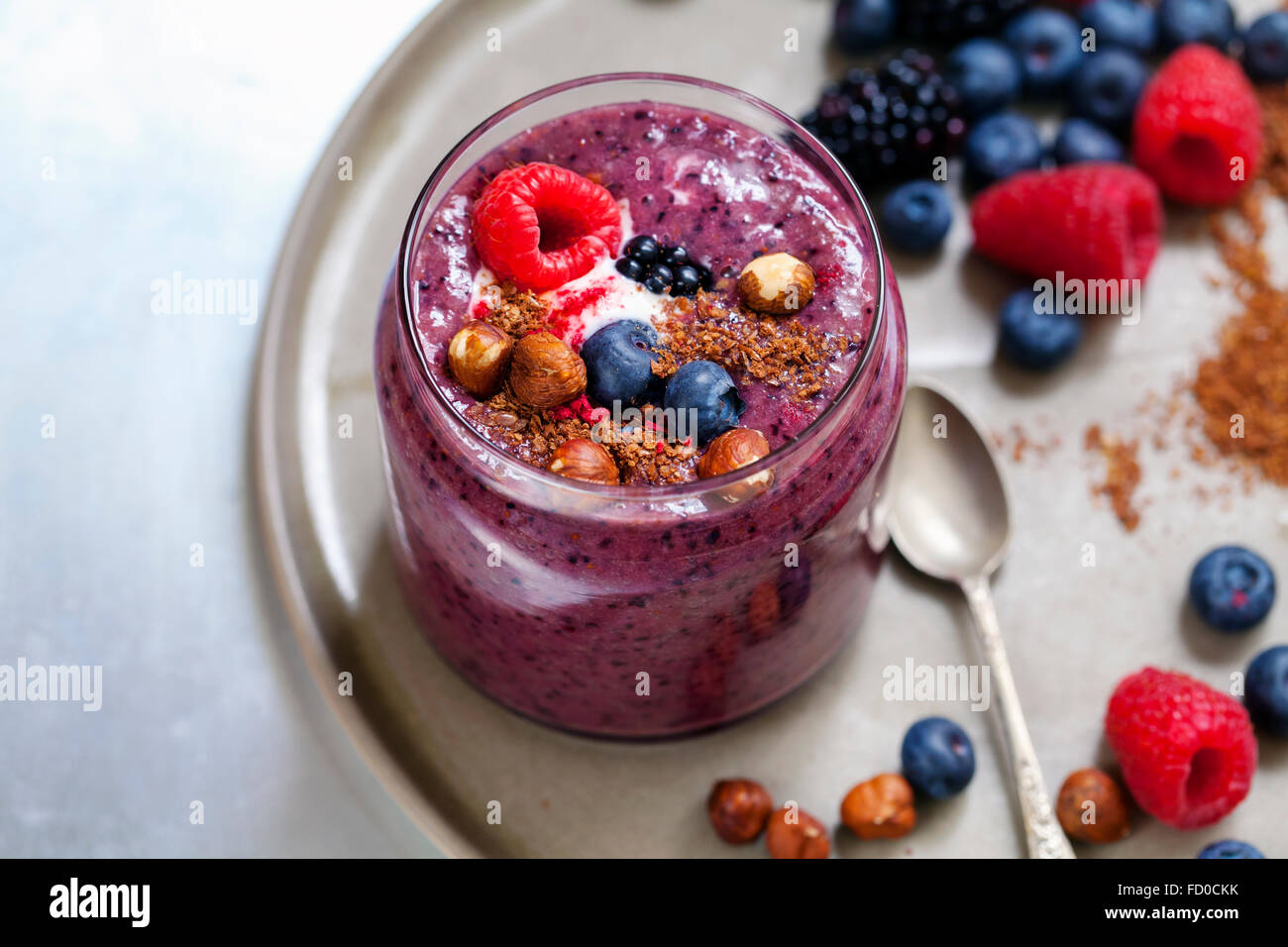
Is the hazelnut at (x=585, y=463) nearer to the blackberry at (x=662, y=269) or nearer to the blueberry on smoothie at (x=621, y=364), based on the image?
the blueberry on smoothie at (x=621, y=364)

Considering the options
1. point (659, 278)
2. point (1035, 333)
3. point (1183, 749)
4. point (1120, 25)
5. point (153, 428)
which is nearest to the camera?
point (659, 278)

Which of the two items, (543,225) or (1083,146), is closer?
(543,225)

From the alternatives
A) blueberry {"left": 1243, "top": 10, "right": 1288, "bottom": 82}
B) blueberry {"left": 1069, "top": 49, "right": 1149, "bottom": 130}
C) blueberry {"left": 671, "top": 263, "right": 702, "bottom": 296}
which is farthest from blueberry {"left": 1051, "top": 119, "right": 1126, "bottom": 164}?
blueberry {"left": 671, "top": 263, "right": 702, "bottom": 296}

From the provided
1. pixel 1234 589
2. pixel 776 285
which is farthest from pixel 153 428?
pixel 1234 589

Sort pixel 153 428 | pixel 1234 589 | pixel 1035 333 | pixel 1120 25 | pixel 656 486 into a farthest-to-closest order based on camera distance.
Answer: pixel 1120 25, pixel 153 428, pixel 1035 333, pixel 1234 589, pixel 656 486

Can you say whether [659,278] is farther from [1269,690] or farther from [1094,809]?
[1269,690]

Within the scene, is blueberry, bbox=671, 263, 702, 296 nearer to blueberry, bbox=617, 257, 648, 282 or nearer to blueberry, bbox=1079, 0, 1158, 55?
blueberry, bbox=617, 257, 648, 282

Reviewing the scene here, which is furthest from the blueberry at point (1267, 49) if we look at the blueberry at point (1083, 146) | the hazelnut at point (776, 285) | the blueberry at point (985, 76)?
the hazelnut at point (776, 285)

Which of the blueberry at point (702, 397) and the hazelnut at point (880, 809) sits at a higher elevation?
the blueberry at point (702, 397)
